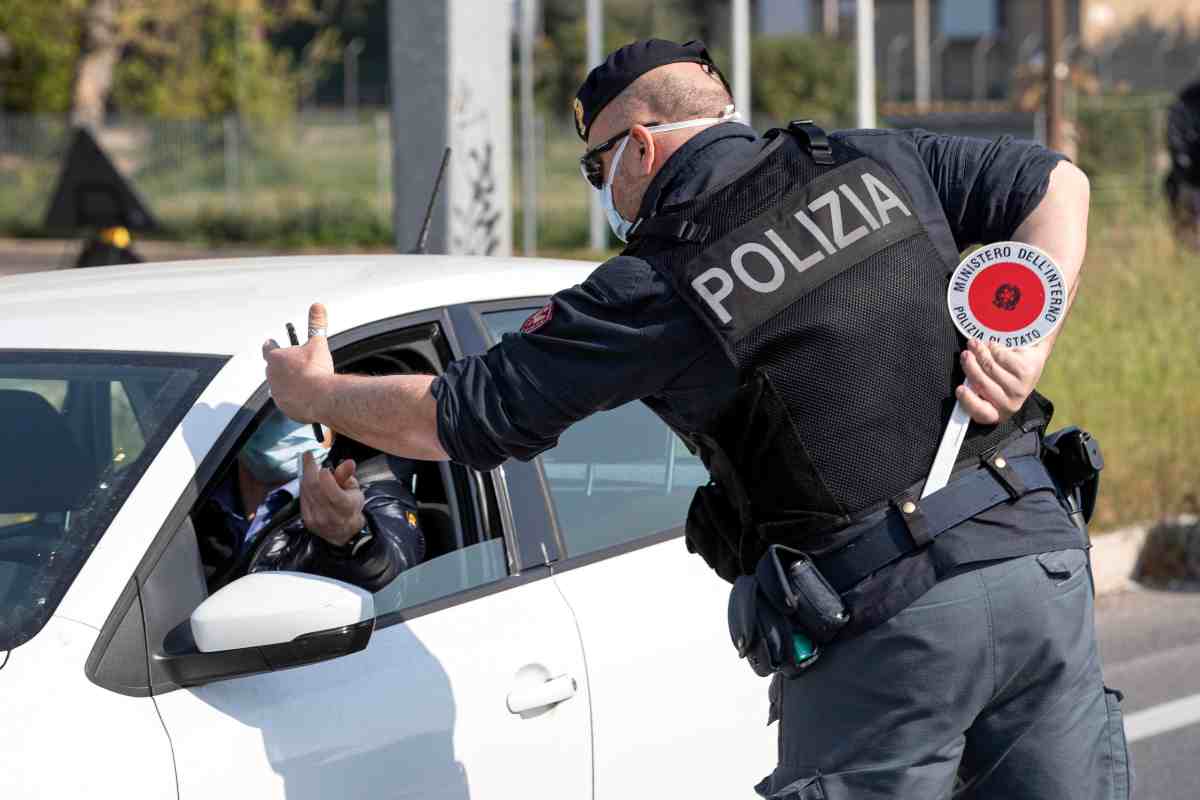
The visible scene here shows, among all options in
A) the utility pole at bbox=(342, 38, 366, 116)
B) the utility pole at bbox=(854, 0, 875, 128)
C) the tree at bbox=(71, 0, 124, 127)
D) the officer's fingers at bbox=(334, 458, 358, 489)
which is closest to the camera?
the officer's fingers at bbox=(334, 458, 358, 489)

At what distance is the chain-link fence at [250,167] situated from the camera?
30188mm

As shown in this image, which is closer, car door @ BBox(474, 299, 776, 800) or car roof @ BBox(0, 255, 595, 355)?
car roof @ BBox(0, 255, 595, 355)

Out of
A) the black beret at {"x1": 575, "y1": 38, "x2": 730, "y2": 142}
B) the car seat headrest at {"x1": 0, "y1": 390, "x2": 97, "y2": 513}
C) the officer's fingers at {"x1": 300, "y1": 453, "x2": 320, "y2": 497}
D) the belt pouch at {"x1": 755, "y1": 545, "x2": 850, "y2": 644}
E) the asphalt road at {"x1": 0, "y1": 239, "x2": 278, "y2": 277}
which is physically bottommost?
the asphalt road at {"x1": 0, "y1": 239, "x2": 278, "y2": 277}

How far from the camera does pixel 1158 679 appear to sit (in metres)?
5.79

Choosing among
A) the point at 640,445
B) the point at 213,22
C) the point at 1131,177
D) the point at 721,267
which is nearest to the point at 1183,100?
the point at 640,445

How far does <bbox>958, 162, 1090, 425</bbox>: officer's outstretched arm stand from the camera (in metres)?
2.45

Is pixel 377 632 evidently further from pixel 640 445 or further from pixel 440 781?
pixel 640 445

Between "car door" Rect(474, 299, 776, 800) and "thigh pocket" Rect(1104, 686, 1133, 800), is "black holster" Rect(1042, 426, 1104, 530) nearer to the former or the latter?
"thigh pocket" Rect(1104, 686, 1133, 800)

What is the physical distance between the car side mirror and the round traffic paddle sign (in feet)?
3.22

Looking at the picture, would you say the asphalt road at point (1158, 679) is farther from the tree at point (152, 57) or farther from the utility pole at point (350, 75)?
the utility pole at point (350, 75)

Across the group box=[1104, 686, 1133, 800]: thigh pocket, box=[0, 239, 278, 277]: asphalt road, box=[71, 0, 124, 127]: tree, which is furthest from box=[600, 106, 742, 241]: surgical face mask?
box=[71, 0, 124, 127]: tree

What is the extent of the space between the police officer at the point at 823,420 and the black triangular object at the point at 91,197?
6195 mm

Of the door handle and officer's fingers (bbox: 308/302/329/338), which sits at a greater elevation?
officer's fingers (bbox: 308/302/329/338)

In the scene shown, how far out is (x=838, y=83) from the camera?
134 feet
